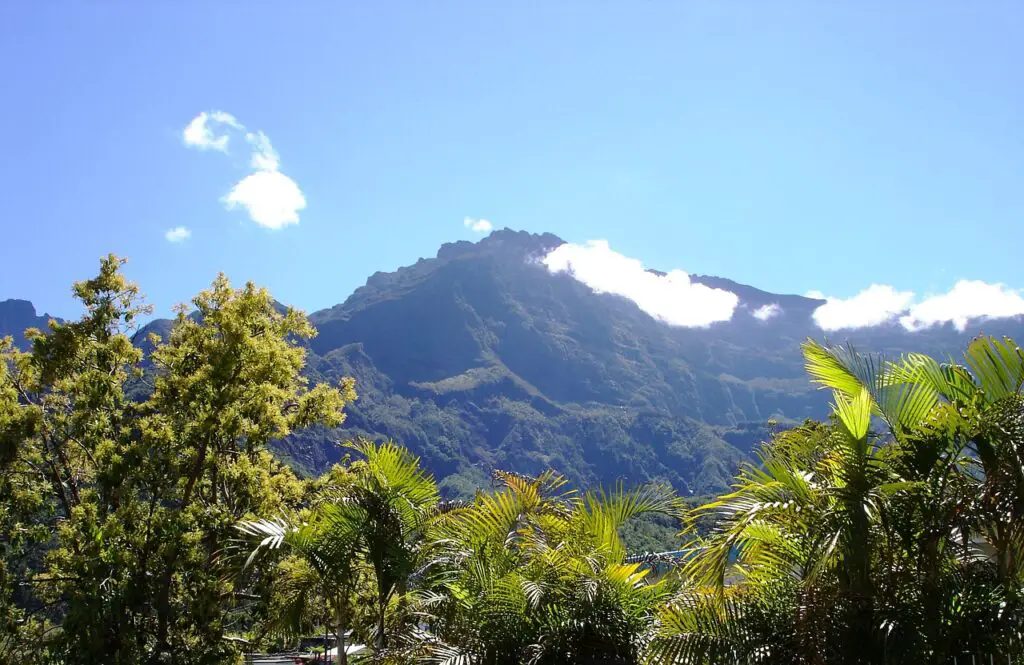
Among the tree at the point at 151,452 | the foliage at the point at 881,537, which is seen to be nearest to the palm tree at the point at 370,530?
the foliage at the point at 881,537

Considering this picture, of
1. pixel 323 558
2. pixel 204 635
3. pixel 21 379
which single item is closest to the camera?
pixel 323 558

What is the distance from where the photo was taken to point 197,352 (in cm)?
1231

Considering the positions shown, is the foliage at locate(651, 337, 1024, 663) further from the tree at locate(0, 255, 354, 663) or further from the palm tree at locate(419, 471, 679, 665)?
the tree at locate(0, 255, 354, 663)

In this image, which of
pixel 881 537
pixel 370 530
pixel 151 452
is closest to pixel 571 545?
pixel 370 530

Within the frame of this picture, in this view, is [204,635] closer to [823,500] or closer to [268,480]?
[268,480]

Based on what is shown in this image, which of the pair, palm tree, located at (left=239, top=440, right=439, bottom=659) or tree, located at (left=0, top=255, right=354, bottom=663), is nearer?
palm tree, located at (left=239, top=440, right=439, bottom=659)

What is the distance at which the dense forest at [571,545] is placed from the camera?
4.14 metres

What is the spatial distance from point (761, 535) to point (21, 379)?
1283 cm

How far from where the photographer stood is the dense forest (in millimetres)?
4145

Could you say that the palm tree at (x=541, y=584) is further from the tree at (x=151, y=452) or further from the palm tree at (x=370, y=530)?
the tree at (x=151, y=452)

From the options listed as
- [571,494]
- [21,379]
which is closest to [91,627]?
[21,379]

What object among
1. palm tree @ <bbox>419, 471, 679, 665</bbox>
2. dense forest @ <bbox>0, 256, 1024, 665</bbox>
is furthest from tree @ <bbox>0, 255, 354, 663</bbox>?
palm tree @ <bbox>419, 471, 679, 665</bbox>

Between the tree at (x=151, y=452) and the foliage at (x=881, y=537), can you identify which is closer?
the foliage at (x=881, y=537)

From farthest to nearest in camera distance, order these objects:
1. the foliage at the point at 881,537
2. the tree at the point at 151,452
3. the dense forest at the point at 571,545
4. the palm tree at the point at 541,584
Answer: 1. the tree at the point at 151,452
2. the palm tree at the point at 541,584
3. the dense forest at the point at 571,545
4. the foliage at the point at 881,537
